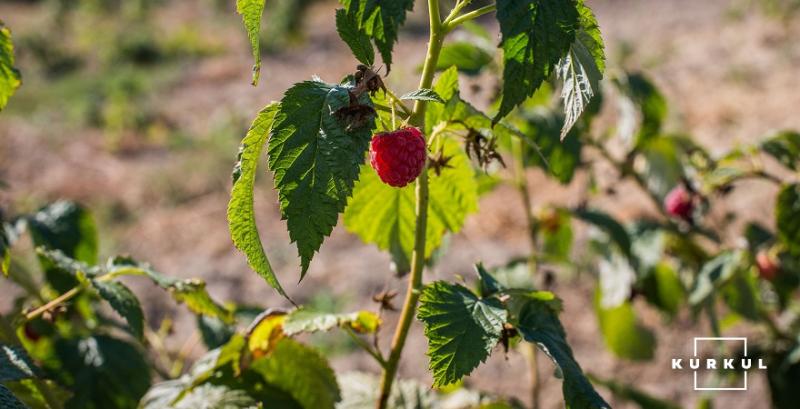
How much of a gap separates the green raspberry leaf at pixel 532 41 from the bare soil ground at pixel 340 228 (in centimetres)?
112

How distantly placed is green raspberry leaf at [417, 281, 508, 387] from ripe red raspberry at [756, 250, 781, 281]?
945 millimetres

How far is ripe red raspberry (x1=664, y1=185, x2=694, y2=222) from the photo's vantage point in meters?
1.66

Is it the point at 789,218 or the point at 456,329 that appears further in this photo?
the point at 789,218

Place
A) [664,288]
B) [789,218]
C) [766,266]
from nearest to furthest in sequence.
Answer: [789,218]
[766,266]
[664,288]

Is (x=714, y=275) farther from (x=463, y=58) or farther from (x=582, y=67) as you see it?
(x=582, y=67)

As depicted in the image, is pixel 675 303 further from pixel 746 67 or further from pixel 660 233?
pixel 746 67

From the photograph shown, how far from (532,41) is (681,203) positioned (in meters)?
1.08

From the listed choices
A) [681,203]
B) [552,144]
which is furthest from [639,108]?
[552,144]

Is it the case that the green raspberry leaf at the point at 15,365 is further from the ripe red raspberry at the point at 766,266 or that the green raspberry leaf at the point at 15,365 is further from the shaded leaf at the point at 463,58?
the ripe red raspberry at the point at 766,266

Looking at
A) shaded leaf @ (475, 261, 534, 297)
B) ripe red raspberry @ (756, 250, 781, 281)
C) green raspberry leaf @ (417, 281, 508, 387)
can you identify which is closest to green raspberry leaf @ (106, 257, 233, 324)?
green raspberry leaf @ (417, 281, 508, 387)

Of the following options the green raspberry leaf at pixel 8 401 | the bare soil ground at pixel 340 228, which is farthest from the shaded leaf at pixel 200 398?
the bare soil ground at pixel 340 228

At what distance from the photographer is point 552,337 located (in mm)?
899

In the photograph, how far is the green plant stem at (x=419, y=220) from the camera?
2.57ft

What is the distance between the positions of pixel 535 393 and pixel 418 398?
1.48 feet
